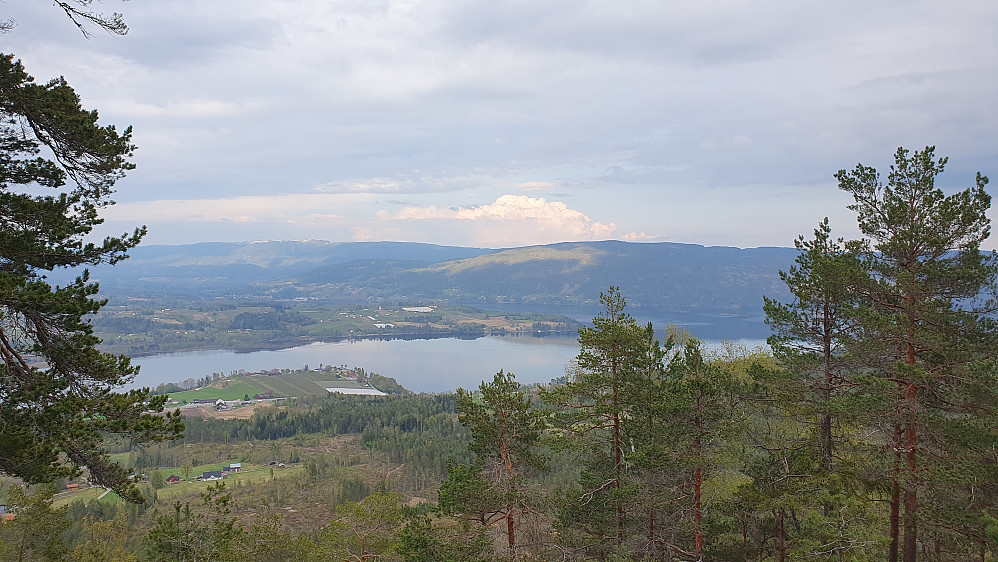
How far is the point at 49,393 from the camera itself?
16.0 feet

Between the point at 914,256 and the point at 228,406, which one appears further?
the point at 228,406

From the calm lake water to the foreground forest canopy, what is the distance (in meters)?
59.7

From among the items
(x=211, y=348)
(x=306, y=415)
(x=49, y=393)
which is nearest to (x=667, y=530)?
(x=49, y=393)

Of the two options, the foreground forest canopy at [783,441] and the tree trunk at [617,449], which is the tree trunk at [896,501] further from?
the tree trunk at [617,449]

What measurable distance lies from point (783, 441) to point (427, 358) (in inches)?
3572

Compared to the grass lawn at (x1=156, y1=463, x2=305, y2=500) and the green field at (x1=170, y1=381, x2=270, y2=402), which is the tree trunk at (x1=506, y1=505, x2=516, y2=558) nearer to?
the grass lawn at (x1=156, y1=463, x2=305, y2=500)

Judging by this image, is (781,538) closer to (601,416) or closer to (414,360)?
(601,416)

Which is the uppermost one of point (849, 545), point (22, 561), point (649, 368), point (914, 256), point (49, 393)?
point (914, 256)

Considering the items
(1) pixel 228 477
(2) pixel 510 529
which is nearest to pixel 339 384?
(1) pixel 228 477

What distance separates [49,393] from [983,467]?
37.0 ft

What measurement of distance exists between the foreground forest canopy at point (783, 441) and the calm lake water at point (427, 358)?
59.7m

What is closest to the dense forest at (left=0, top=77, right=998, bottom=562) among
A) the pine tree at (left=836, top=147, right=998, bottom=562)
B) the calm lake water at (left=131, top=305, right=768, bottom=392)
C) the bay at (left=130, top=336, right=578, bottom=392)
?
the pine tree at (left=836, top=147, right=998, bottom=562)

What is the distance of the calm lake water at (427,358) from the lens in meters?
78.9

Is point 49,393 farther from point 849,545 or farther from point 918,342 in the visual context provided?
point 918,342
